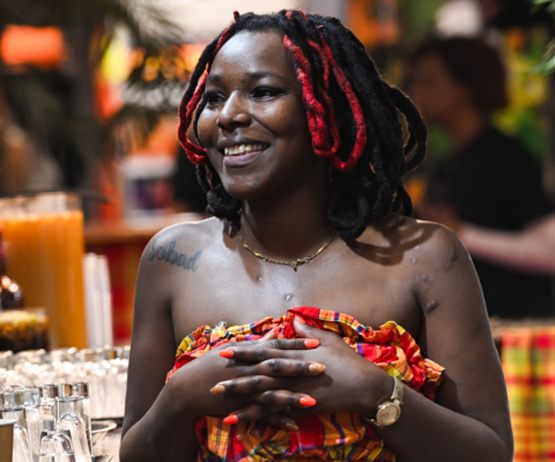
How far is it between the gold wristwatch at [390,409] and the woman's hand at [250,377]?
0.37 ft

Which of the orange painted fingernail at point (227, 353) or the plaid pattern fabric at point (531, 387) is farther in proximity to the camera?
the plaid pattern fabric at point (531, 387)

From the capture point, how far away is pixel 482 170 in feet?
13.1

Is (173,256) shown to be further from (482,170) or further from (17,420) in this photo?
(482,170)

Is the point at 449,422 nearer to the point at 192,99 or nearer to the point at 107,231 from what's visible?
the point at 192,99

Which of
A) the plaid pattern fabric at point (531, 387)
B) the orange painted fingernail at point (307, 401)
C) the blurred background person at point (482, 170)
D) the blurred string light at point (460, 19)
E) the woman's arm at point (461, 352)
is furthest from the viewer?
the blurred string light at point (460, 19)

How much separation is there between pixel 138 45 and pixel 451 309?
321 centimetres

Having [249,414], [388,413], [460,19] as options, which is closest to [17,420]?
[249,414]

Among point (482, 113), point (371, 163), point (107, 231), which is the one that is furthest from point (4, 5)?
point (371, 163)

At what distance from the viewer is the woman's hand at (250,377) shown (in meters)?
1.37

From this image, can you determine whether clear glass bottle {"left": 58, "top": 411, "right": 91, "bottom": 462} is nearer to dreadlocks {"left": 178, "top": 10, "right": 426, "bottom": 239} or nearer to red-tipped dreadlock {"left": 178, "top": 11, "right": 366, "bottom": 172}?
dreadlocks {"left": 178, "top": 10, "right": 426, "bottom": 239}

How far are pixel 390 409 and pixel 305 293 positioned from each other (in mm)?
279

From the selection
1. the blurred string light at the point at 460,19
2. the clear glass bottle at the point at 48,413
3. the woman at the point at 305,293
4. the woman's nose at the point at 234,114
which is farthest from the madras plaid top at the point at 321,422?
the blurred string light at the point at 460,19

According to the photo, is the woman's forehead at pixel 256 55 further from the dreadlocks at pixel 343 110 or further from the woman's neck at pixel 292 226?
the woman's neck at pixel 292 226

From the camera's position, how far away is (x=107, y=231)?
4.54 m
